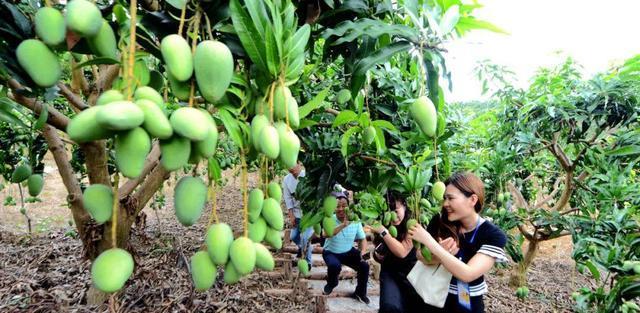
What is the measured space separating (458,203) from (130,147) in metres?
1.25

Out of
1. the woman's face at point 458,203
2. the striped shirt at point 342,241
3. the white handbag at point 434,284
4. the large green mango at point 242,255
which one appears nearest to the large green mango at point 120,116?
the large green mango at point 242,255

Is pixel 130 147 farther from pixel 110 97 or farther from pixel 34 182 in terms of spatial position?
pixel 34 182

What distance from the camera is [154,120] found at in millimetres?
421

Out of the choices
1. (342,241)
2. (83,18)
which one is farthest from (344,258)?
(83,18)

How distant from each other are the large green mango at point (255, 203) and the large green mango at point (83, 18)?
29cm

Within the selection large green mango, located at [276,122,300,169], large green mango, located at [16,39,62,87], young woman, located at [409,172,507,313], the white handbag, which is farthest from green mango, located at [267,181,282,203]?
the white handbag

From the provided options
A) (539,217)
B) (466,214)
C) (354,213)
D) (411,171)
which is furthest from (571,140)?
(411,171)

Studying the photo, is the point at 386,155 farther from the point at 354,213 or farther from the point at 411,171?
the point at 354,213

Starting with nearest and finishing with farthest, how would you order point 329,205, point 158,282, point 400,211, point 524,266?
point 329,205 < point 400,211 < point 158,282 < point 524,266

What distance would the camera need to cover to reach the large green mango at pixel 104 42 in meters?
0.48

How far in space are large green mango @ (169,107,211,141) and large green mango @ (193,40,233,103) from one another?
0.04m

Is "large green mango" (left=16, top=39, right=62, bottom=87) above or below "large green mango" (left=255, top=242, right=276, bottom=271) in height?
above

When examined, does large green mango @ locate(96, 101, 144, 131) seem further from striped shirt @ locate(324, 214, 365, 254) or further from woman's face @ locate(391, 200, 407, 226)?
striped shirt @ locate(324, 214, 365, 254)

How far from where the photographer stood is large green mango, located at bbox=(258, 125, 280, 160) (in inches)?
19.5
